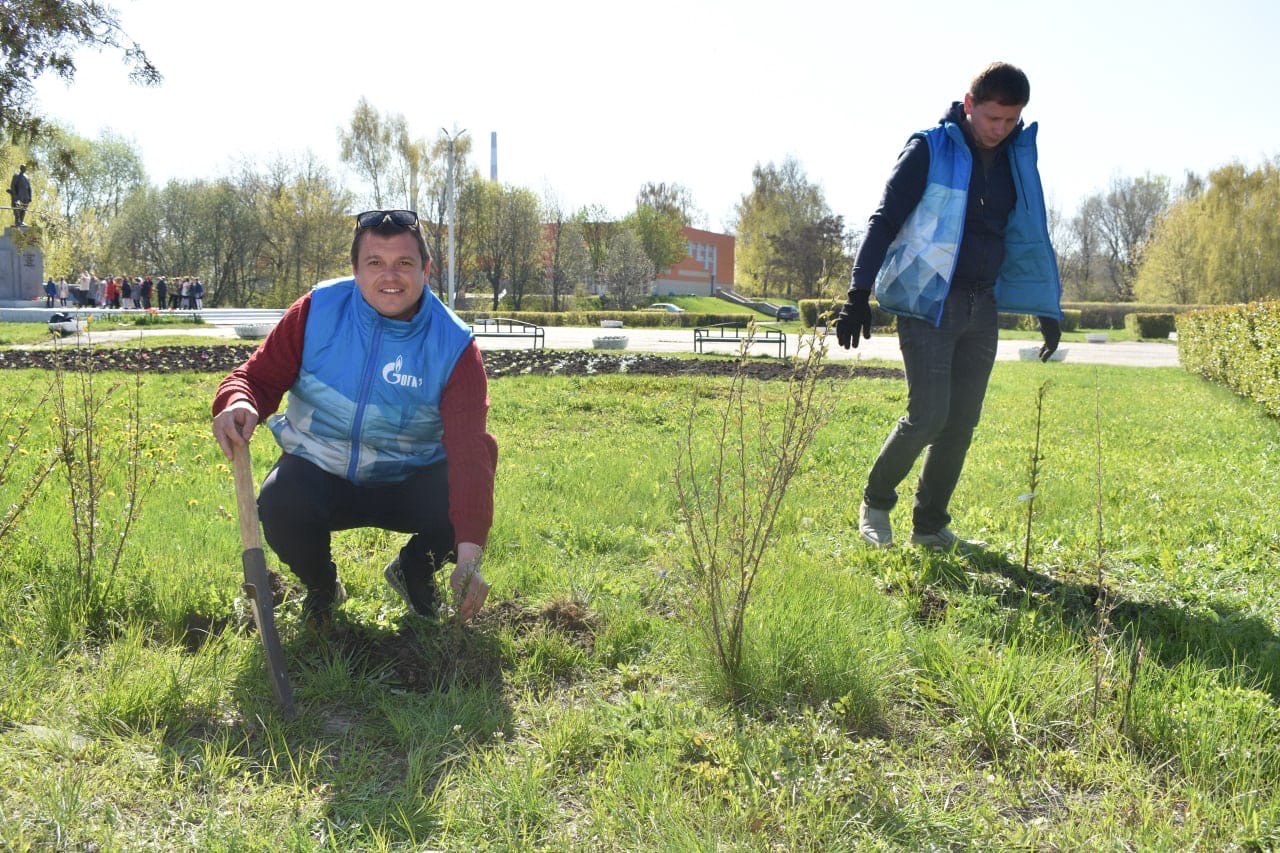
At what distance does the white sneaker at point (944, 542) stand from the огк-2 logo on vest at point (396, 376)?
2.24 m

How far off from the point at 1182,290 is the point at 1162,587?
51.9 metres

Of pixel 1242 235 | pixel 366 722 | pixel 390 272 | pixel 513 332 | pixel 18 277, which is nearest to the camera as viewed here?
pixel 366 722

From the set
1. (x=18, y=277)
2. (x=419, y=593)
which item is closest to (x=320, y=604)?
(x=419, y=593)

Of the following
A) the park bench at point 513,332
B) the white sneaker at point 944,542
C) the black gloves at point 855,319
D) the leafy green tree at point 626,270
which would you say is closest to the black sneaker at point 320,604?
the black gloves at point 855,319

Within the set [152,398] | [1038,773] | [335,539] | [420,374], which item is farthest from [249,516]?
[152,398]

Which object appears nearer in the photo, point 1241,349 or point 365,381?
point 365,381

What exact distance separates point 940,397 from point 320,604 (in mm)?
2415

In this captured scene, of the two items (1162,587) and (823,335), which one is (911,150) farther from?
(1162,587)

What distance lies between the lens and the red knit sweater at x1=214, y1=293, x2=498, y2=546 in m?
2.61

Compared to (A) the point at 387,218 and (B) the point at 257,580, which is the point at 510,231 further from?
(B) the point at 257,580

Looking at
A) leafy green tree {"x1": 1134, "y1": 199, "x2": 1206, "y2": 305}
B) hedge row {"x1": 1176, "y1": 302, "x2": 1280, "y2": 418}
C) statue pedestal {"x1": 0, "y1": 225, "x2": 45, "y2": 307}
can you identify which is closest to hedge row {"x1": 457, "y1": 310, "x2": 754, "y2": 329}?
statue pedestal {"x1": 0, "y1": 225, "x2": 45, "y2": 307}

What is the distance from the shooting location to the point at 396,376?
2775 millimetres

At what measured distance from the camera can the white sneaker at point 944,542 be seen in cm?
384

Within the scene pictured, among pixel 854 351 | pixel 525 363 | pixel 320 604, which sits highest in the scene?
pixel 854 351
